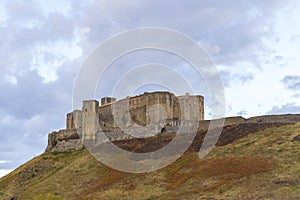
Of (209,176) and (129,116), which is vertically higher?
(129,116)

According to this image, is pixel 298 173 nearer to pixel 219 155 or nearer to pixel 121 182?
pixel 219 155

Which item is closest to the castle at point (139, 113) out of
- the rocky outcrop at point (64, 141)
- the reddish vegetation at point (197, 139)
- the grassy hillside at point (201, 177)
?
the rocky outcrop at point (64, 141)

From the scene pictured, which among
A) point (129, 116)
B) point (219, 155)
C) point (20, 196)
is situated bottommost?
point (20, 196)

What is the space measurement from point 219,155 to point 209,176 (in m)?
8.27

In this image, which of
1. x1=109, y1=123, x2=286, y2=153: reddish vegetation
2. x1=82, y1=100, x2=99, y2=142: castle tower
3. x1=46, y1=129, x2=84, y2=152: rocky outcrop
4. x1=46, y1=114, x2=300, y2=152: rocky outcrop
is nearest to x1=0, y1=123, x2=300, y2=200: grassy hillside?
x1=109, y1=123, x2=286, y2=153: reddish vegetation

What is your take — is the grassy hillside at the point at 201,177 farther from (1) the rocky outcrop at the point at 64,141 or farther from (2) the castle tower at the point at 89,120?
(2) the castle tower at the point at 89,120

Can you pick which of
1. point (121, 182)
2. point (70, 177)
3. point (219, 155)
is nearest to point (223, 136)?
point (219, 155)

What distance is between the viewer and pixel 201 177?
5344 centimetres

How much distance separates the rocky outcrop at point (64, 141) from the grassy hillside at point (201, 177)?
9.71m

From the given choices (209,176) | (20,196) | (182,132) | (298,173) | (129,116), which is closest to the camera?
(298,173)

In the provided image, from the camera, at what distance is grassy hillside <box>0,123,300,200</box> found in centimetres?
4647

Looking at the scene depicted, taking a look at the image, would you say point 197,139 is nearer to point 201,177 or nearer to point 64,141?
point 201,177

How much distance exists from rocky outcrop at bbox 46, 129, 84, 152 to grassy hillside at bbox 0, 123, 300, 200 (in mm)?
9706

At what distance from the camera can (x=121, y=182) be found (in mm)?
59156
